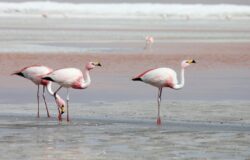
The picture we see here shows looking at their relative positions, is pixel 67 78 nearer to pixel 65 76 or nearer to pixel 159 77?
pixel 65 76

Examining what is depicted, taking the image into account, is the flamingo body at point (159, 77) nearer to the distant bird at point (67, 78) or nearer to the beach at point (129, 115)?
the beach at point (129, 115)

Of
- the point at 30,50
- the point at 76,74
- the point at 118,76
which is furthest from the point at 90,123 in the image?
the point at 30,50

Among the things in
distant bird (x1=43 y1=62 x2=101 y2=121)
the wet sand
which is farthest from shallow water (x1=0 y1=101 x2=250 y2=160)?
distant bird (x1=43 y1=62 x2=101 y2=121)

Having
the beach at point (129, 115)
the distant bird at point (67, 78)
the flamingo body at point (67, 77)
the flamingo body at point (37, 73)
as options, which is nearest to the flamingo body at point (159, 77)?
the beach at point (129, 115)

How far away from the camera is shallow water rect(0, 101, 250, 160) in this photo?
10961 mm

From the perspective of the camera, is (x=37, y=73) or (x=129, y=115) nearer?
(x=129, y=115)

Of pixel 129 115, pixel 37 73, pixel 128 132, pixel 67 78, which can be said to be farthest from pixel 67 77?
pixel 128 132

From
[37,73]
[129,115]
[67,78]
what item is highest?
[37,73]

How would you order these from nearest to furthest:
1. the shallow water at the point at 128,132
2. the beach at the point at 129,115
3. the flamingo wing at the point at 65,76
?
the shallow water at the point at 128,132 < the beach at the point at 129,115 < the flamingo wing at the point at 65,76

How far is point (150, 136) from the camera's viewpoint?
1252 cm

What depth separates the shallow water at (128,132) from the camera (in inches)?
432

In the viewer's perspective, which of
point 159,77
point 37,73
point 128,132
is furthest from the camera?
point 37,73

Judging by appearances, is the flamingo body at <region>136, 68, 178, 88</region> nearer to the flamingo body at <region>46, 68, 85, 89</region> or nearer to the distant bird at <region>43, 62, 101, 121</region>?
the distant bird at <region>43, 62, 101, 121</region>

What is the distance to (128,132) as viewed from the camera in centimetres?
1286
